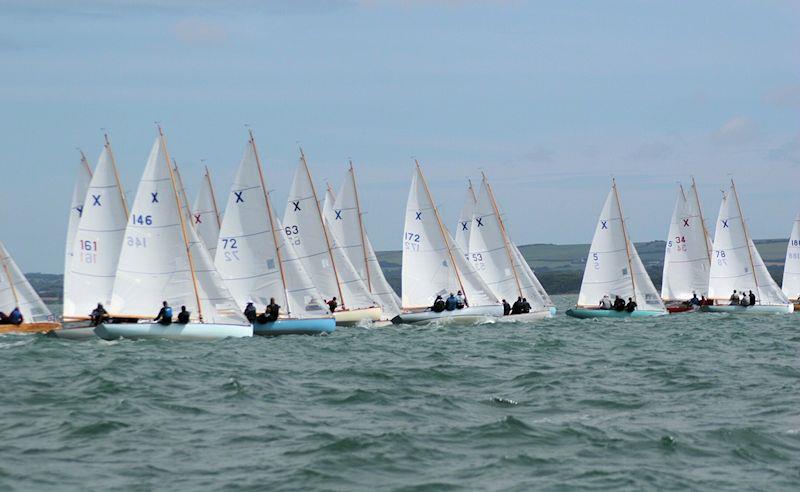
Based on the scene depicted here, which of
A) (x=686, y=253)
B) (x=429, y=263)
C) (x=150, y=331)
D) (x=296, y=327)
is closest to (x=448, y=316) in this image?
(x=429, y=263)

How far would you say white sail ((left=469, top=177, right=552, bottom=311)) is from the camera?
58562 mm

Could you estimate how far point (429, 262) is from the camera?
53.9 m

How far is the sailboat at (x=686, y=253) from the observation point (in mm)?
71312

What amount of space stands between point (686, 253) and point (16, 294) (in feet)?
128

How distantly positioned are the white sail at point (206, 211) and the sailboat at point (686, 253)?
2833 centimetres

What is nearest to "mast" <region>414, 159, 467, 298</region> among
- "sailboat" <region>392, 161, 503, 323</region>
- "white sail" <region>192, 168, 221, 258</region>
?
"sailboat" <region>392, 161, 503, 323</region>

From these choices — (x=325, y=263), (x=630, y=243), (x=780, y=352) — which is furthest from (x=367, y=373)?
(x=630, y=243)

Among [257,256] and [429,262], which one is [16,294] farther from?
[429,262]

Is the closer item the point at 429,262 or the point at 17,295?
the point at 17,295

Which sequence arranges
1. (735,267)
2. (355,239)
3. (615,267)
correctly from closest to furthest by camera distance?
1. (355,239)
2. (615,267)
3. (735,267)

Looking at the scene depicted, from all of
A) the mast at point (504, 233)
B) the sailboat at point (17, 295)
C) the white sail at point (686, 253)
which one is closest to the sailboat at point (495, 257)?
the mast at point (504, 233)

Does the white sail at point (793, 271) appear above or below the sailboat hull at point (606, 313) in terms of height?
above

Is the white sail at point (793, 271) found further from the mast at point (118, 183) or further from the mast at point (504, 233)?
the mast at point (118, 183)

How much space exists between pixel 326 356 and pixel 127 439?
1460 centimetres
